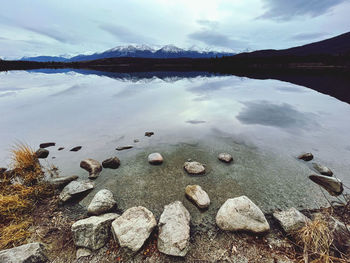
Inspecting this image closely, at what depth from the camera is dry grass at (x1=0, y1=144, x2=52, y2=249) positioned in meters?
3.31

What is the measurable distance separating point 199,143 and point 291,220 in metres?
4.93

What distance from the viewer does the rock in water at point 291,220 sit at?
10.9ft

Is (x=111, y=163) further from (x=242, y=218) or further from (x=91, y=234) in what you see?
(x=242, y=218)

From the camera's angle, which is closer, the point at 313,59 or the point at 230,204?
the point at 230,204

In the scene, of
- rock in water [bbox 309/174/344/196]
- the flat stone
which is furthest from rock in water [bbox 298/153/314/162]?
the flat stone

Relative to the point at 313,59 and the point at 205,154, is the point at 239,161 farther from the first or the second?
the point at 313,59

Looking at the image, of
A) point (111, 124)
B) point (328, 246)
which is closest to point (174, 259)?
point (328, 246)

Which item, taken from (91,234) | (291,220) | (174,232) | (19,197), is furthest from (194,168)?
(19,197)

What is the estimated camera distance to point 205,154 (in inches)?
273

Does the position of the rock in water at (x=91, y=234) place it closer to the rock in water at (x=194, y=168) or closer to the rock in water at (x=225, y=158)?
the rock in water at (x=194, y=168)

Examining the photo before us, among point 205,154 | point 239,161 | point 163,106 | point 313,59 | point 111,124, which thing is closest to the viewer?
point 239,161

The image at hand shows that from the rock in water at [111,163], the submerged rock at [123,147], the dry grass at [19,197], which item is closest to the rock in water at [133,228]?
the dry grass at [19,197]

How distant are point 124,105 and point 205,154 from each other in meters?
11.9

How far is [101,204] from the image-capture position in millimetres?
3998
